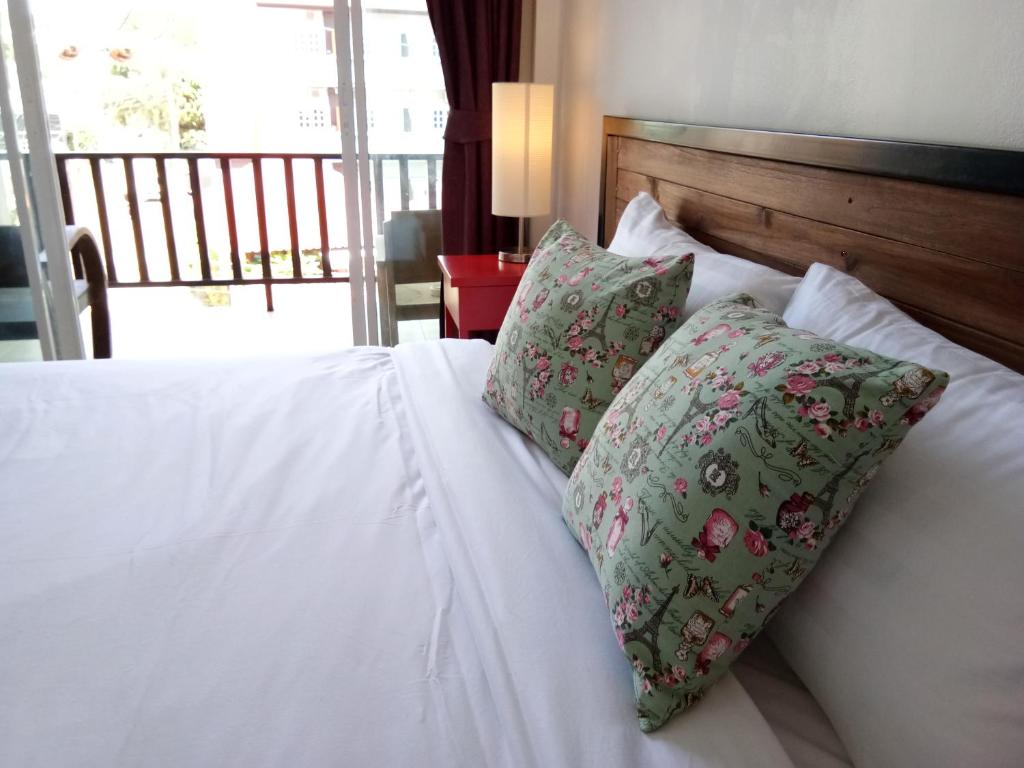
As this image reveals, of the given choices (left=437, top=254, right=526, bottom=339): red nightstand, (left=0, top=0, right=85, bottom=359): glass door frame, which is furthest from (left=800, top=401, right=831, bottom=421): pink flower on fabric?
(left=0, top=0, right=85, bottom=359): glass door frame

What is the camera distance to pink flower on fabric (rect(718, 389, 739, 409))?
0.83 m

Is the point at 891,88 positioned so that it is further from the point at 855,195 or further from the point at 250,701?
the point at 250,701

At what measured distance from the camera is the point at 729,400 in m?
0.84

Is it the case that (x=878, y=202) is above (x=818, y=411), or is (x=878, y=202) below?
above

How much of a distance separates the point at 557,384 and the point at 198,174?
405cm

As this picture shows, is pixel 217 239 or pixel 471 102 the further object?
pixel 217 239

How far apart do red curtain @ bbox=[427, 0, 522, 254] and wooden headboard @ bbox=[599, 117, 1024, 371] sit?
50.4 inches

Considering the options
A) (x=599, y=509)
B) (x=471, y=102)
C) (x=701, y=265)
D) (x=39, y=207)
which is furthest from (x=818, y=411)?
(x=39, y=207)

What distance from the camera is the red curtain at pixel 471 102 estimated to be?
9.57 ft

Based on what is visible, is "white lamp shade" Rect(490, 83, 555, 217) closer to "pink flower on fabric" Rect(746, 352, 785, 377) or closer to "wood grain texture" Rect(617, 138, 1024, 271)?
"wood grain texture" Rect(617, 138, 1024, 271)

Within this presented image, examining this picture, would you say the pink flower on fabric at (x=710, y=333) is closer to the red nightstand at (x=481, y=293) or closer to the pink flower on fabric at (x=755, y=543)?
the pink flower on fabric at (x=755, y=543)

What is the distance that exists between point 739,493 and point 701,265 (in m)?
0.79

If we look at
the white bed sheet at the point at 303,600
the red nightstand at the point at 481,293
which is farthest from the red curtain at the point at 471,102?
the white bed sheet at the point at 303,600

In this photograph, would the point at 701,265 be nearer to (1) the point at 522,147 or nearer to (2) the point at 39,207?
(1) the point at 522,147
